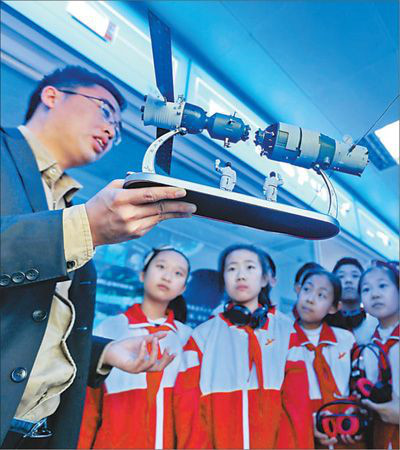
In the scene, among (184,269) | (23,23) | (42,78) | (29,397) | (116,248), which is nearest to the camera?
(29,397)

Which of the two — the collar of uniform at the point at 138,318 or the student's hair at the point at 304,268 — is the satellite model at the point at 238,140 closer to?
the student's hair at the point at 304,268

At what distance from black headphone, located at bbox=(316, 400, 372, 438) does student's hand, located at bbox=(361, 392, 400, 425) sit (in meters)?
0.03

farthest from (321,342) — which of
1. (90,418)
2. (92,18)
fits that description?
(92,18)

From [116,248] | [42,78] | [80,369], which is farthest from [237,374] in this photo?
[42,78]

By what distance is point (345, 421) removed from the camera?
0.74 m

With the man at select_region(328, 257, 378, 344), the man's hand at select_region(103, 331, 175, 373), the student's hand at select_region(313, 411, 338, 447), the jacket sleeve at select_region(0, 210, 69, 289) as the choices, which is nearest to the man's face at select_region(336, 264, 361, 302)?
the man at select_region(328, 257, 378, 344)

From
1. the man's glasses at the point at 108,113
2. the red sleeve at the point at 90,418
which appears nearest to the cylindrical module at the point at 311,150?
the man's glasses at the point at 108,113

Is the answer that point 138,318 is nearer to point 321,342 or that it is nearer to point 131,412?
point 131,412

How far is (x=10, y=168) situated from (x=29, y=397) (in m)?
0.38

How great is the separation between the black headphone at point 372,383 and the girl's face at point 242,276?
1.18 feet

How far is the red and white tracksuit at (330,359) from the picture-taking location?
0.83 m

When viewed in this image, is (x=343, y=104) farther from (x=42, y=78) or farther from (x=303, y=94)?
(x=42, y=78)

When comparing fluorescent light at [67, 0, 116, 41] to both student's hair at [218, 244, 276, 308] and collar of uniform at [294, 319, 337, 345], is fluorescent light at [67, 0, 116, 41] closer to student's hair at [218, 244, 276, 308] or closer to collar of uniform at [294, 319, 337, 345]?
student's hair at [218, 244, 276, 308]

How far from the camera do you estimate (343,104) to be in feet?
1.35
